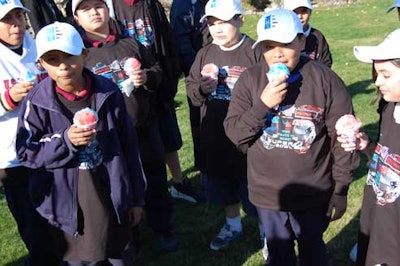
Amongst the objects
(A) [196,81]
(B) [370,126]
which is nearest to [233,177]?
(A) [196,81]

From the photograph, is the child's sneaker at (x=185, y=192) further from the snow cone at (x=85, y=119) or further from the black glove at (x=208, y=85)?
the snow cone at (x=85, y=119)

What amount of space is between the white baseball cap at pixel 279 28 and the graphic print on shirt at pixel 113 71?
119 centimetres

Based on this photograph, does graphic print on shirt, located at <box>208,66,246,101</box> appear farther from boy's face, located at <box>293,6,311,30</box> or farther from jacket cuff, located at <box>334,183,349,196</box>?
jacket cuff, located at <box>334,183,349,196</box>

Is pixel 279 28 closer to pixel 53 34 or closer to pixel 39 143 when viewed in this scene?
pixel 53 34

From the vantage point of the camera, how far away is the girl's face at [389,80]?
2.80m

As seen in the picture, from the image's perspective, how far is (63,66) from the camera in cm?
292

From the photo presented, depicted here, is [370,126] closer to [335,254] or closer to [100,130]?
[335,254]

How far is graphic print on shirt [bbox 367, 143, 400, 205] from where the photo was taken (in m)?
2.93

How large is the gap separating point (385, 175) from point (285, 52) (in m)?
0.96

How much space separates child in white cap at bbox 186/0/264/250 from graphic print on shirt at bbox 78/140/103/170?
4.19 ft

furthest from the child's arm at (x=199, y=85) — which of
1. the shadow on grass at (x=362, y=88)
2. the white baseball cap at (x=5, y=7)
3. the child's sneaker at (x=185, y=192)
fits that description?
the shadow on grass at (x=362, y=88)

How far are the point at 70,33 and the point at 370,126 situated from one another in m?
5.52

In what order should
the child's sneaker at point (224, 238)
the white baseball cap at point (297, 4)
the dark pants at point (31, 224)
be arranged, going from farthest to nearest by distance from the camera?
the white baseball cap at point (297, 4), the child's sneaker at point (224, 238), the dark pants at point (31, 224)

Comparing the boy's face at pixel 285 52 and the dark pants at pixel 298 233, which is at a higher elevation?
the boy's face at pixel 285 52
